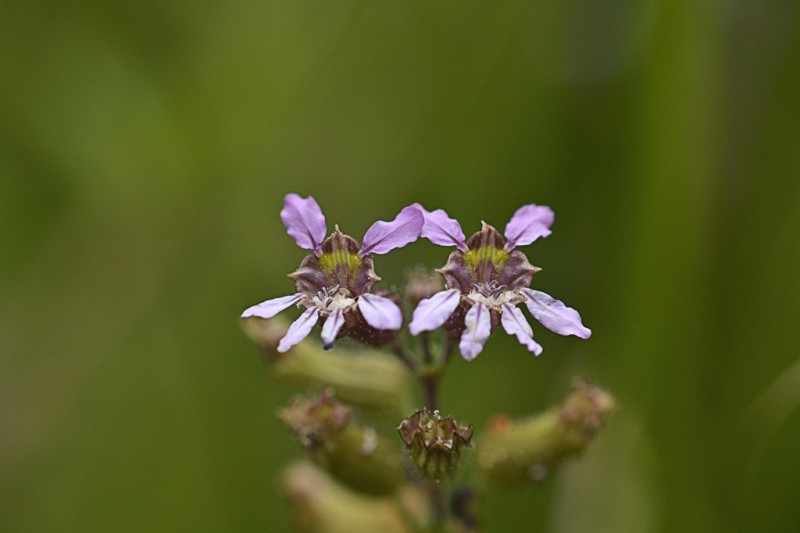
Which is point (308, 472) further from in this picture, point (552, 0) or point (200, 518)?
point (552, 0)

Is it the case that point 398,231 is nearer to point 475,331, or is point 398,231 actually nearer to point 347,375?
point 475,331

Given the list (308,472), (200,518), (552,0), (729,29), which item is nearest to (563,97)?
(552,0)

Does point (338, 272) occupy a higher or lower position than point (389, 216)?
lower

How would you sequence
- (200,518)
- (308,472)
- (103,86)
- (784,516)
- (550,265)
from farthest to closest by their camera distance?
(103,86), (550,265), (200,518), (308,472), (784,516)

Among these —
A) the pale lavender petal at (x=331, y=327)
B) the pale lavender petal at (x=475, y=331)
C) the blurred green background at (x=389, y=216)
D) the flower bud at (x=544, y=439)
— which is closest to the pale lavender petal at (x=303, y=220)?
the pale lavender petal at (x=331, y=327)

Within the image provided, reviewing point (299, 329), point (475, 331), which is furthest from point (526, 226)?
point (299, 329)

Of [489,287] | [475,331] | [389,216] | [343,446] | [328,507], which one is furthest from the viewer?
[389,216]
